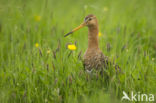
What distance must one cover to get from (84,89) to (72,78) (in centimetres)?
23

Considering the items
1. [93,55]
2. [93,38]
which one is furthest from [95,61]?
[93,38]

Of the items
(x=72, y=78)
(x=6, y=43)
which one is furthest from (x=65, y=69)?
(x=6, y=43)

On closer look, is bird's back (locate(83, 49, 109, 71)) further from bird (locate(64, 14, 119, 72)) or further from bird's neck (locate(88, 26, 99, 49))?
bird's neck (locate(88, 26, 99, 49))

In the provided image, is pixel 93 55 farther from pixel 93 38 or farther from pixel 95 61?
pixel 93 38

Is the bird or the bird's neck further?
the bird's neck

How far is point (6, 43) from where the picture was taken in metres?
5.01

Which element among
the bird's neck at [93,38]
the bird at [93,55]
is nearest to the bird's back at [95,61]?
the bird at [93,55]

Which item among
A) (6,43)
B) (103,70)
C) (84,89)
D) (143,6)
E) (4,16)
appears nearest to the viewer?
(84,89)

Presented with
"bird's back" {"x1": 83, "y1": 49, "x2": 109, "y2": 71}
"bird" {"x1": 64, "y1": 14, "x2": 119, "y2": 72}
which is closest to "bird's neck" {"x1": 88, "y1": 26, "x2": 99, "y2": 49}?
"bird" {"x1": 64, "y1": 14, "x2": 119, "y2": 72}

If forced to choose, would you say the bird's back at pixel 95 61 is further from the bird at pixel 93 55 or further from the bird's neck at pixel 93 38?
the bird's neck at pixel 93 38

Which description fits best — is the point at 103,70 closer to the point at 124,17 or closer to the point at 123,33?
the point at 123,33

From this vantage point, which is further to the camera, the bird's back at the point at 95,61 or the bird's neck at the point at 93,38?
the bird's neck at the point at 93,38

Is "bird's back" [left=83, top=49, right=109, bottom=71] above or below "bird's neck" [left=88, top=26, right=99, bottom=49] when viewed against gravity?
below

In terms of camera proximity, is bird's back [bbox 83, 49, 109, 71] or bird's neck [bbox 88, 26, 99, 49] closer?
bird's back [bbox 83, 49, 109, 71]
